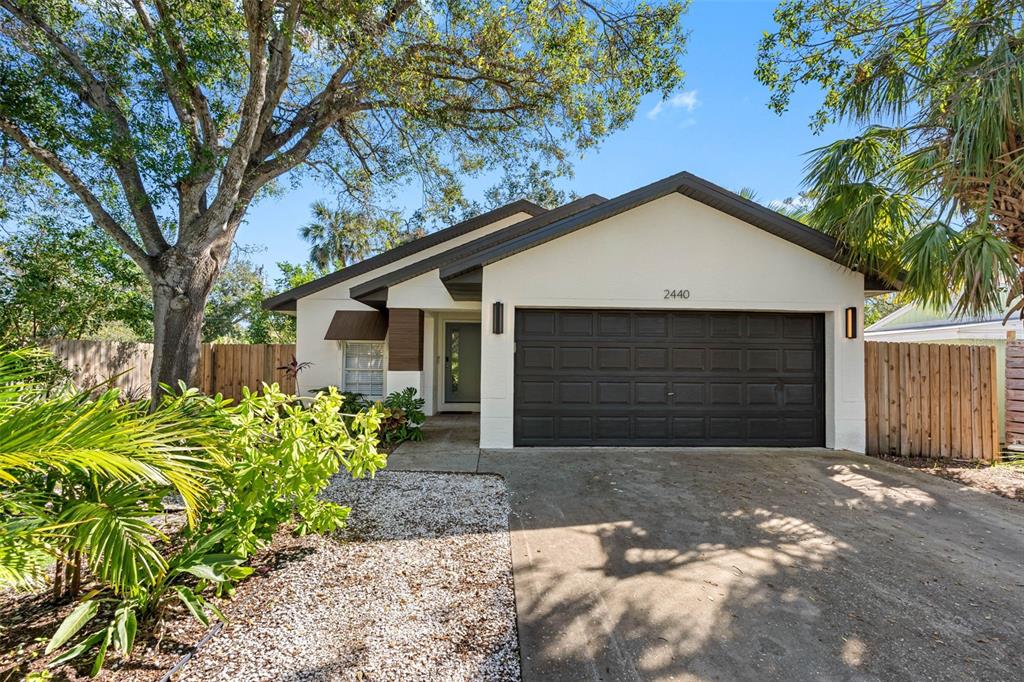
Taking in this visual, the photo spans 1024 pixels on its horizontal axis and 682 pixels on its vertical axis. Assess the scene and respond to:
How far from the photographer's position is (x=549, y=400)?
7680mm

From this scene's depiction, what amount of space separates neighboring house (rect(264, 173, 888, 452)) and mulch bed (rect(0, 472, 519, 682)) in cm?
366

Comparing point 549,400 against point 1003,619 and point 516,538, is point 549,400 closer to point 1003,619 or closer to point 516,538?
point 516,538

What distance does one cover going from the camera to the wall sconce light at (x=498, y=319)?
7.52m

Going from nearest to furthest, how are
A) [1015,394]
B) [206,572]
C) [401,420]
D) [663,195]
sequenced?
[206,572], [663,195], [1015,394], [401,420]

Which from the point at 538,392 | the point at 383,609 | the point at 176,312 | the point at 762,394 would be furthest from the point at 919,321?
the point at 176,312

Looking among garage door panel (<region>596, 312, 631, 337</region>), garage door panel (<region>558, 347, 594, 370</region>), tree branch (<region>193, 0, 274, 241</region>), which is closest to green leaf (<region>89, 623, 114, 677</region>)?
garage door panel (<region>558, 347, 594, 370</region>)

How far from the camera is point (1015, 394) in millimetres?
7609

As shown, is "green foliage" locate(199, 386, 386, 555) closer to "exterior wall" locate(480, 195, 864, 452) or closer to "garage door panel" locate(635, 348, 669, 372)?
"exterior wall" locate(480, 195, 864, 452)

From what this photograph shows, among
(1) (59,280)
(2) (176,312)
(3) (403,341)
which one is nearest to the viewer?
(2) (176,312)

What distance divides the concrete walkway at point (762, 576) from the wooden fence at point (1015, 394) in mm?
3085

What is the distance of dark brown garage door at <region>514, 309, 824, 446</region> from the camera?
767 centimetres

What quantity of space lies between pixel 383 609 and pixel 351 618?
207 millimetres

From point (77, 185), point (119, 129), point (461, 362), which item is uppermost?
point (119, 129)

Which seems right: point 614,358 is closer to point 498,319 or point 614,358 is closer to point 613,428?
point 613,428
